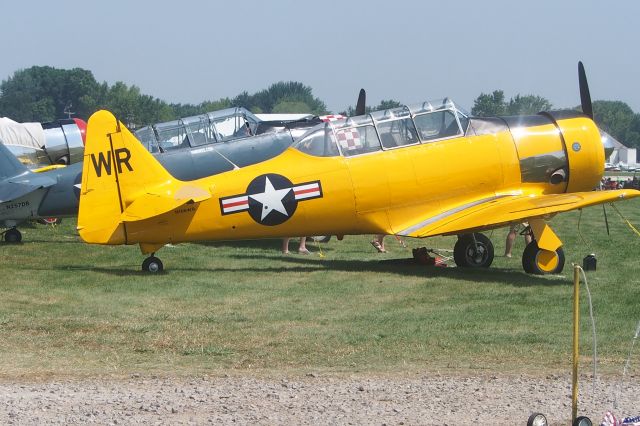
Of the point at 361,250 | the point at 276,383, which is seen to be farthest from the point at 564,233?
the point at 276,383

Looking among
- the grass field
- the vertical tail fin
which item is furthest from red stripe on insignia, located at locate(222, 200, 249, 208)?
the grass field

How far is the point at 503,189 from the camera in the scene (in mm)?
14320

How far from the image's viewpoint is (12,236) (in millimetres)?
18859

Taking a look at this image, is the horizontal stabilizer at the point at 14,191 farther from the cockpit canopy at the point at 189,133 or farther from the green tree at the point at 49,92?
the green tree at the point at 49,92

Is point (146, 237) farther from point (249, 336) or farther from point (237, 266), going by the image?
point (249, 336)

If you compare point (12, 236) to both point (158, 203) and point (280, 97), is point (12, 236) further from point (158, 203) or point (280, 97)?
point (280, 97)

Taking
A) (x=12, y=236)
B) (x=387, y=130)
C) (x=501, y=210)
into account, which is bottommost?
(x=12, y=236)

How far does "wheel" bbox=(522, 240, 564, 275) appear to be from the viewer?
13352 mm

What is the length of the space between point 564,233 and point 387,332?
12.9 m

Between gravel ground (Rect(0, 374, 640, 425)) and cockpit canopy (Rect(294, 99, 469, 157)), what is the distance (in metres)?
6.87

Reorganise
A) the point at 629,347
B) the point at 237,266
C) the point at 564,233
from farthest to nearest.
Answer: the point at 564,233 → the point at 237,266 → the point at 629,347

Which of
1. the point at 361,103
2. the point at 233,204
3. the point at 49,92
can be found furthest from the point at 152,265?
the point at 49,92

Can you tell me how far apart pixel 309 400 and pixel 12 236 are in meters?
13.5

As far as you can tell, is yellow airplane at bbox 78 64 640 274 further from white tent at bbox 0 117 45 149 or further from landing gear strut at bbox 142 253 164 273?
white tent at bbox 0 117 45 149
